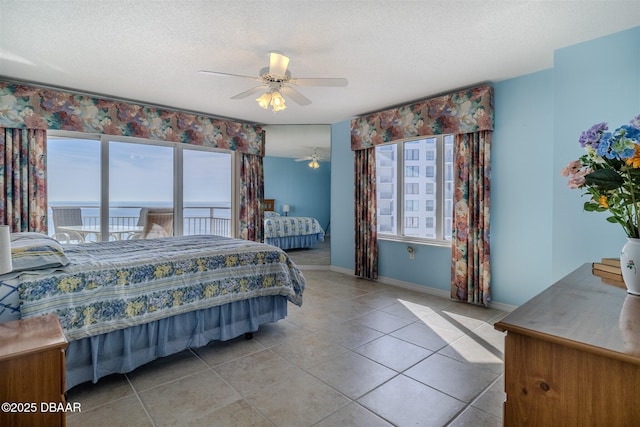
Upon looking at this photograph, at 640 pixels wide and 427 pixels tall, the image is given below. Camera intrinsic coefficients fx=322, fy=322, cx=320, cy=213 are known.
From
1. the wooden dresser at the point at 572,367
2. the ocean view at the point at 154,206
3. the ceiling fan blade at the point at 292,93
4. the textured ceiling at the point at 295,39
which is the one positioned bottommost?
the wooden dresser at the point at 572,367

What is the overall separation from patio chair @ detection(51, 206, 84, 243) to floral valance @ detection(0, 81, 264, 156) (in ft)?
3.26

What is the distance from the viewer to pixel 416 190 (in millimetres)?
4480

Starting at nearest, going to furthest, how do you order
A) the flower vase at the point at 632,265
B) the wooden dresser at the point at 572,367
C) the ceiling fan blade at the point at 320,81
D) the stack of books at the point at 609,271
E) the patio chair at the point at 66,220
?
the wooden dresser at the point at 572,367 < the flower vase at the point at 632,265 < the stack of books at the point at 609,271 < the ceiling fan blade at the point at 320,81 < the patio chair at the point at 66,220

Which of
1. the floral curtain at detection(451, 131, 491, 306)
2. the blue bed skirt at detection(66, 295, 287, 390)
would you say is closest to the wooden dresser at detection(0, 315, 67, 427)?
the blue bed skirt at detection(66, 295, 287, 390)

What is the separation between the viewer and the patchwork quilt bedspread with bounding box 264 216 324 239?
22.3 ft

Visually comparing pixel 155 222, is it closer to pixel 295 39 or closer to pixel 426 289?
pixel 295 39

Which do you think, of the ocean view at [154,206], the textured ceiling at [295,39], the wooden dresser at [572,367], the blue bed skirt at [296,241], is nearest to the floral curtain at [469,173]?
the textured ceiling at [295,39]

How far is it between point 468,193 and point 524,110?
3.29ft

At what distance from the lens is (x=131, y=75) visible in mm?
3318

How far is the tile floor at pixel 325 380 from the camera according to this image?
180 cm

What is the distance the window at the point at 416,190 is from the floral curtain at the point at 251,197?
1992 mm

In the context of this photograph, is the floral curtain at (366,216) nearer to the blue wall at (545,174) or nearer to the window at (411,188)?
the blue wall at (545,174)

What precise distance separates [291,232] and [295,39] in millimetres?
4872

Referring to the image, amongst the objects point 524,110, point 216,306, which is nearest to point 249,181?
point 216,306
